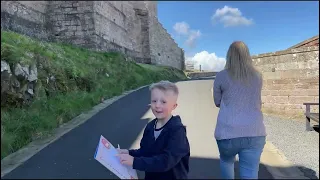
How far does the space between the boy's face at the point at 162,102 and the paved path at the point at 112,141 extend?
221cm

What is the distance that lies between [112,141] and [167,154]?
3.90 metres

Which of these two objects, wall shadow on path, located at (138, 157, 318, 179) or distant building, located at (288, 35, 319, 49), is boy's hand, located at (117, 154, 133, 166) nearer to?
wall shadow on path, located at (138, 157, 318, 179)

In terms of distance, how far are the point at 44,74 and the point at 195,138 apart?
428cm

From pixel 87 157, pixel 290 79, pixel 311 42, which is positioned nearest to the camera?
pixel 87 157

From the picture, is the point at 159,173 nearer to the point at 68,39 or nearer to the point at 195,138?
the point at 195,138

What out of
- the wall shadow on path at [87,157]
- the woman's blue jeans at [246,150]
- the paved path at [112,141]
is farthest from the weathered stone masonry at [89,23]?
the woman's blue jeans at [246,150]

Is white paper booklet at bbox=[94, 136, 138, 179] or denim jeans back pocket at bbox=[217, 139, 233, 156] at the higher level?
white paper booklet at bbox=[94, 136, 138, 179]

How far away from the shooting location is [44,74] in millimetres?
7828

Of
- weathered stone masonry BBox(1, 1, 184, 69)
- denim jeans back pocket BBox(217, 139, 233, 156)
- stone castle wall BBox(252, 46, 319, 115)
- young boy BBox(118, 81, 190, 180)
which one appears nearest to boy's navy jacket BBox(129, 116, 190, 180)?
young boy BBox(118, 81, 190, 180)

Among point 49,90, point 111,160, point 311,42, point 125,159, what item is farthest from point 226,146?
Result: point 311,42

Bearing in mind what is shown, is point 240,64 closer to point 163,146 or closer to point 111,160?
point 163,146

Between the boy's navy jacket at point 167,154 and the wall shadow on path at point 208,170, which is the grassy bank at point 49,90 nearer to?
the wall shadow on path at point 208,170

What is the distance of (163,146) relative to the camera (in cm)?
209

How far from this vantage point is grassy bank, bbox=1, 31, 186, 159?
586 centimetres
